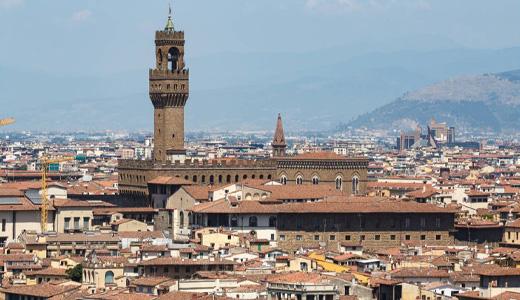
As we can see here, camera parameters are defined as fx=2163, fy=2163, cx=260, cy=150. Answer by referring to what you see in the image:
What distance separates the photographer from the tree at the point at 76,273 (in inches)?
2628

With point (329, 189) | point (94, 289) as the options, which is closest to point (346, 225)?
point (329, 189)

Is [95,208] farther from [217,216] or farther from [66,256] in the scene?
[66,256]

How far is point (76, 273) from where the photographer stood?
6694 cm

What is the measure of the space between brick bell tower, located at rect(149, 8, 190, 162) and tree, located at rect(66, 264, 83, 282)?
38.3 m

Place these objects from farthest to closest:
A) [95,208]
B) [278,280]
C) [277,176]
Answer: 1. [277,176]
2. [95,208]
3. [278,280]

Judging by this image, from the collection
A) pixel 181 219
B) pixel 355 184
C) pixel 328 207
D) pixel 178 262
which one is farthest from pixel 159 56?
pixel 178 262

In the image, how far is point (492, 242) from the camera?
82.6 meters

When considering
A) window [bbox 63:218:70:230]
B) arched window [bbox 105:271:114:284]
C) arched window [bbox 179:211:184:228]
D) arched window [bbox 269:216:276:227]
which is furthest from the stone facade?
arched window [bbox 105:271:114:284]

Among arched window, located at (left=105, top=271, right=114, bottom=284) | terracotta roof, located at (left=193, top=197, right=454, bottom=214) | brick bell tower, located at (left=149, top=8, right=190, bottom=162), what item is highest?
brick bell tower, located at (left=149, top=8, right=190, bottom=162)

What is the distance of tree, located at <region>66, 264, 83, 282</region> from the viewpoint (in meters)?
66.8

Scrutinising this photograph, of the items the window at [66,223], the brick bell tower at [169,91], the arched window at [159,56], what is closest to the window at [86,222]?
the window at [66,223]

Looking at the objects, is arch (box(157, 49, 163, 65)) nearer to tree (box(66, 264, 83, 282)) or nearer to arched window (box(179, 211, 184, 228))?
arched window (box(179, 211, 184, 228))

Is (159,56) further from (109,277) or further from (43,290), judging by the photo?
(43,290)

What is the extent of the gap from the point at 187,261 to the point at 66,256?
21.8 feet
